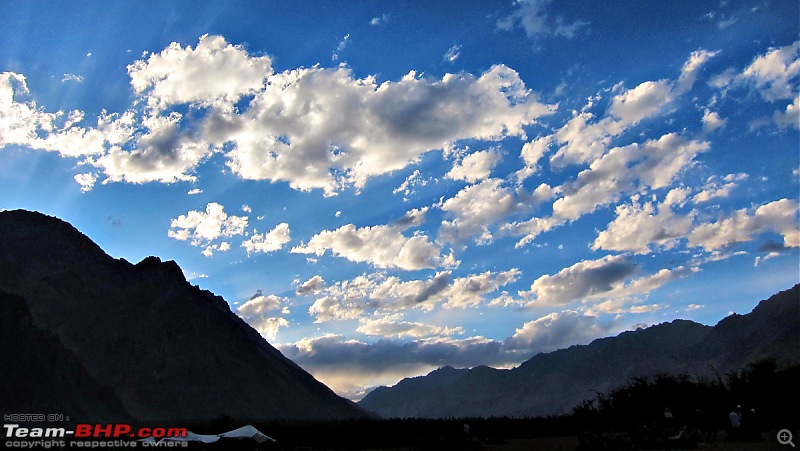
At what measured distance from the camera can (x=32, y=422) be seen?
87688 millimetres

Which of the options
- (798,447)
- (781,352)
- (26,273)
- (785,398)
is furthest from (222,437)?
(781,352)

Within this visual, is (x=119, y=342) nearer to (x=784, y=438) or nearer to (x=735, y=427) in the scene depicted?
(x=735, y=427)

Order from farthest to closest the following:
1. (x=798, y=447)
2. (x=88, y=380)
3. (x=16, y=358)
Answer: (x=88, y=380) < (x=16, y=358) < (x=798, y=447)

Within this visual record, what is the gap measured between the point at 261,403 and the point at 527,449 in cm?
9934

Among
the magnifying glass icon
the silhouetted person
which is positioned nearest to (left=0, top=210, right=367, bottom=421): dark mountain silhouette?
the silhouetted person

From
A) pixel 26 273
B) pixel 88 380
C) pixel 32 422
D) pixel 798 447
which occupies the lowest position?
pixel 798 447

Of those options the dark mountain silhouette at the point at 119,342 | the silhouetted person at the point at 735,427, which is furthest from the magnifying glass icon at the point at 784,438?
the dark mountain silhouette at the point at 119,342

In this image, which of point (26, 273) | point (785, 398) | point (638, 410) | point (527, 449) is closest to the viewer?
point (527, 449)

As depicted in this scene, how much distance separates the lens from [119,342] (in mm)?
130250

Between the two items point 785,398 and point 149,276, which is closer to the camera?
point 785,398

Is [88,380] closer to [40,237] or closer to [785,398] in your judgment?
[40,237]

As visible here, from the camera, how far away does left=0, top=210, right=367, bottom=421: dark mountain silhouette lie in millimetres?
106625

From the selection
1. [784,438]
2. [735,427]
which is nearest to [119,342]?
[735,427]

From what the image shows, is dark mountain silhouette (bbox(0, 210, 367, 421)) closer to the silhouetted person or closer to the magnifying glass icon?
the silhouetted person
